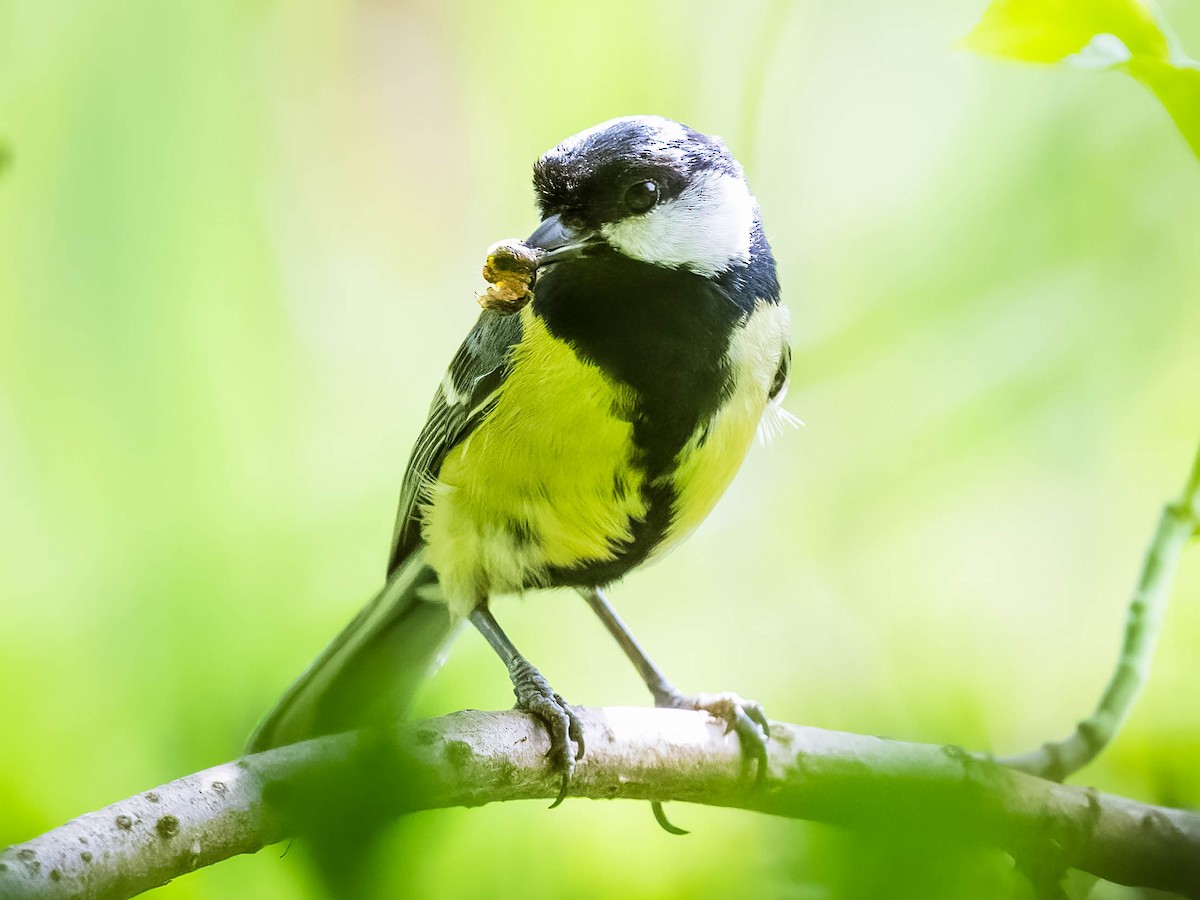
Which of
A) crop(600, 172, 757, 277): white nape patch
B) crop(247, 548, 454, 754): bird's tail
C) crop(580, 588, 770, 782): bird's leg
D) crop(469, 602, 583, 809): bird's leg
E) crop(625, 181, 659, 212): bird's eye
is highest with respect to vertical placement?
crop(625, 181, 659, 212): bird's eye

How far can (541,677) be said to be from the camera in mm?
902

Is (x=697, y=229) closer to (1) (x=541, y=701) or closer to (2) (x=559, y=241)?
(2) (x=559, y=241)

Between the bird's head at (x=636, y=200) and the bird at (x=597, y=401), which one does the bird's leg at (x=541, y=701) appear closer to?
the bird at (x=597, y=401)

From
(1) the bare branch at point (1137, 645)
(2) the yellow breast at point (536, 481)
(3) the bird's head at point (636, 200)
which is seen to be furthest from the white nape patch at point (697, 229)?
(1) the bare branch at point (1137, 645)

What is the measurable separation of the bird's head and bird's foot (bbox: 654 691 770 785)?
1.27 ft

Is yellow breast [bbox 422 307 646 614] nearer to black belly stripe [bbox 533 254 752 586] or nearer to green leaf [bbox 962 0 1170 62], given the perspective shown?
black belly stripe [bbox 533 254 752 586]

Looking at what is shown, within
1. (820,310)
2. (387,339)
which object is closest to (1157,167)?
(820,310)

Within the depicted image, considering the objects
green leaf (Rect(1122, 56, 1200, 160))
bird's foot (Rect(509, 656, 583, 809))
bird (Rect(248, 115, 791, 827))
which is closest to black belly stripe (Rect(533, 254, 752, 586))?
bird (Rect(248, 115, 791, 827))

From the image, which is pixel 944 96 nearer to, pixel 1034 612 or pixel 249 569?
pixel 1034 612

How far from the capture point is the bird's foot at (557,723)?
773mm

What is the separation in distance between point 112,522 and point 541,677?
0.39 metres

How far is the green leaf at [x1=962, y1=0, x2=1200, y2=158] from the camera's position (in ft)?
1.71

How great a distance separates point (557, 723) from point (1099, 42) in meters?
0.58

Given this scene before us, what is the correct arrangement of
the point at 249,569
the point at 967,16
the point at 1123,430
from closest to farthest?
1. the point at 249,569
2. the point at 967,16
3. the point at 1123,430
